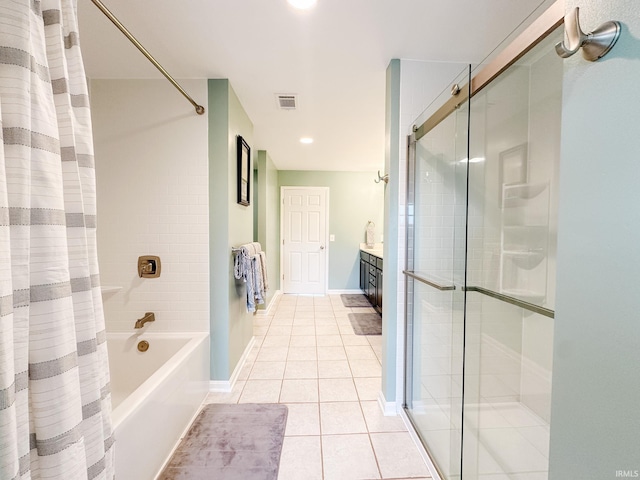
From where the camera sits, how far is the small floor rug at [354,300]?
452cm

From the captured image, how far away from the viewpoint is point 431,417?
156 centimetres

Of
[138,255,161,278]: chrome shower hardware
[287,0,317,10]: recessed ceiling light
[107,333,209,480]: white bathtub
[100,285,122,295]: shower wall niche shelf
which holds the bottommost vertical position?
[107,333,209,480]: white bathtub

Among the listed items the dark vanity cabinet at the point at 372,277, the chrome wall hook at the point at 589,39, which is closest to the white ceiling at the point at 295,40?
the chrome wall hook at the point at 589,39

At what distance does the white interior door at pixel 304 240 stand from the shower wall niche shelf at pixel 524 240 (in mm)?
3752

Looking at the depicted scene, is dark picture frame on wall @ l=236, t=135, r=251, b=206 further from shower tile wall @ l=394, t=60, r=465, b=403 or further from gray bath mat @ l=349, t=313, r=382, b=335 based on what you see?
gray bath mat @ l=349, t=313, r=382, b=335

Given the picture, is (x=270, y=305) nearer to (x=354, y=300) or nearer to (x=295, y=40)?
(x=354, y=300)

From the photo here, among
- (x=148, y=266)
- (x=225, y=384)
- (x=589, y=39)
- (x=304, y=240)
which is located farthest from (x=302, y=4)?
(x=304, y=240)

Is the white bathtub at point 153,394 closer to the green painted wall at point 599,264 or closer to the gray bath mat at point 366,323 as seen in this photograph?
the green painted wall at point 599,264

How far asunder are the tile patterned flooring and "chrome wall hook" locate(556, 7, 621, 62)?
5.86 feet

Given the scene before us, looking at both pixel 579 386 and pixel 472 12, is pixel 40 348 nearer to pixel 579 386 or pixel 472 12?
pixel 579 386

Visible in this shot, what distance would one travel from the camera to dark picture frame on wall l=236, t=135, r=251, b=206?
2299mm

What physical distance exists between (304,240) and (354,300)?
1.46 metres

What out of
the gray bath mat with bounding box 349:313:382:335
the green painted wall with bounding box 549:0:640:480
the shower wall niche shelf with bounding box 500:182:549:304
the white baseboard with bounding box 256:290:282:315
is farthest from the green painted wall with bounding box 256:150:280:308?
the green painted wall with bounding box 549:0:640:480

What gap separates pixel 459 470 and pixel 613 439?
1.07 metres
